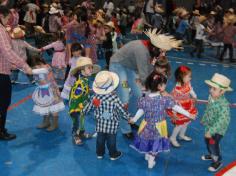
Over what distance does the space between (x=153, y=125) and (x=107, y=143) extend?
0.78 m

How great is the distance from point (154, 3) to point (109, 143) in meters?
13.3

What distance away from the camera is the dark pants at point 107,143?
5.36 metres

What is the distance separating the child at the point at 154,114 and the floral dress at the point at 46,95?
5.55ft

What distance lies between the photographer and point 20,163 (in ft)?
17.6

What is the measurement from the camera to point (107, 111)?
5.15 m

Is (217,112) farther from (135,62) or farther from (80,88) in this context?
(80,88)

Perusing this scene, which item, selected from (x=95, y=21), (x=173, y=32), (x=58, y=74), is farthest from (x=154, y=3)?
(x=58, y=74)

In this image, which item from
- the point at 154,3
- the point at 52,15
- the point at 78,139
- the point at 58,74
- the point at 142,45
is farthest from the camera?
the point at 154,3

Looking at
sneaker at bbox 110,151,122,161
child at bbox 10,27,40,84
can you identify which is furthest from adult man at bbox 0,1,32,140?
child at bbox 10,27,40,84

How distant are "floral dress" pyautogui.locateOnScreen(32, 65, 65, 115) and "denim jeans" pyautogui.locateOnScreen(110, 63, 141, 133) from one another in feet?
3.31

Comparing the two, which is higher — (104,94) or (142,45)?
(142,45)

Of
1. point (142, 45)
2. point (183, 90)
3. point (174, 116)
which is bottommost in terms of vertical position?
point (174, 116)

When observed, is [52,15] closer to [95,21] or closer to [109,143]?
[95,21]

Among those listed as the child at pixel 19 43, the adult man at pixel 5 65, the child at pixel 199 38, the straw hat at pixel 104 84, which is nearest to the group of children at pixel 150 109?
the straw hat at pixel 104 84
